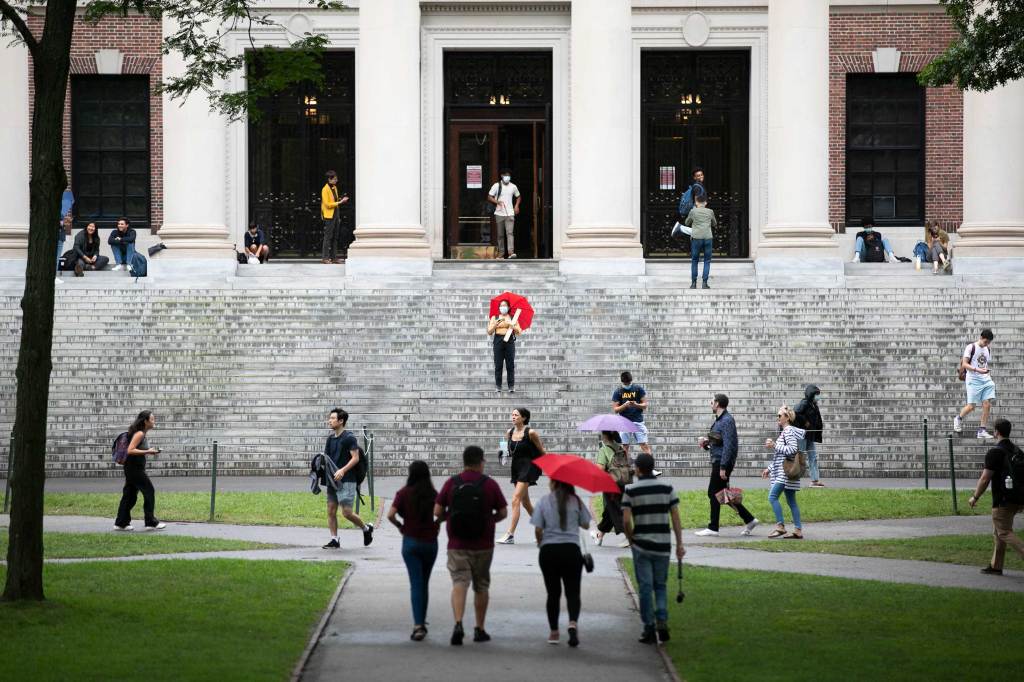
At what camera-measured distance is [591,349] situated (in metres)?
29.6

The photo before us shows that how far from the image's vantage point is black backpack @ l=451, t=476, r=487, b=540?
1331cm

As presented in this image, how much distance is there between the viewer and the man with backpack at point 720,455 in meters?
A: 19.5

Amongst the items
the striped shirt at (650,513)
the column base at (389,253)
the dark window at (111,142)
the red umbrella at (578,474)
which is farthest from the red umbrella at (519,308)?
the dark window at (111,142)

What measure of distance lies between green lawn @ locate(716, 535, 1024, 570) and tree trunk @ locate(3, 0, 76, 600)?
8270 millimetres

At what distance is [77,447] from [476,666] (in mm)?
15823

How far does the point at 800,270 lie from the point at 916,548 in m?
16.5

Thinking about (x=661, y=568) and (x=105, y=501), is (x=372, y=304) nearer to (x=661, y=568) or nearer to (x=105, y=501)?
(x=105, y=501)

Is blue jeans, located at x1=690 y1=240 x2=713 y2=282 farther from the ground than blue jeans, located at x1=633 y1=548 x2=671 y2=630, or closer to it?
farther from the ground

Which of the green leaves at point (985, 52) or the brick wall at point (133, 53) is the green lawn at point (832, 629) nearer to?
the green leaves at point (985, 52)

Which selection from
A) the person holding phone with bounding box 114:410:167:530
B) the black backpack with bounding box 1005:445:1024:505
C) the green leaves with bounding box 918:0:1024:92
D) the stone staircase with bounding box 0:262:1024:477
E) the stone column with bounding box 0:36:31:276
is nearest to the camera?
the black backpack with bounding box 1005:445:1024:505

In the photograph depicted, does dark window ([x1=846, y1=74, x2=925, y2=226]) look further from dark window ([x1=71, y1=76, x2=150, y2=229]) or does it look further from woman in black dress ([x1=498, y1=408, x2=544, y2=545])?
woman in black dress ([x1=498, y1=408, x2=544, y2=545])

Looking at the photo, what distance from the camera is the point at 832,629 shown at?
13836mm

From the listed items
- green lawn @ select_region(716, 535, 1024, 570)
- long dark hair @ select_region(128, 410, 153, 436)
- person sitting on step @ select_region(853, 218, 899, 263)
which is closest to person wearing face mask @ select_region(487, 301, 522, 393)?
long dark hair @ select_region(128, 410, 153, 436)

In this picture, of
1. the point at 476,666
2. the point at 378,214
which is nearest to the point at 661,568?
the point at 476,666
